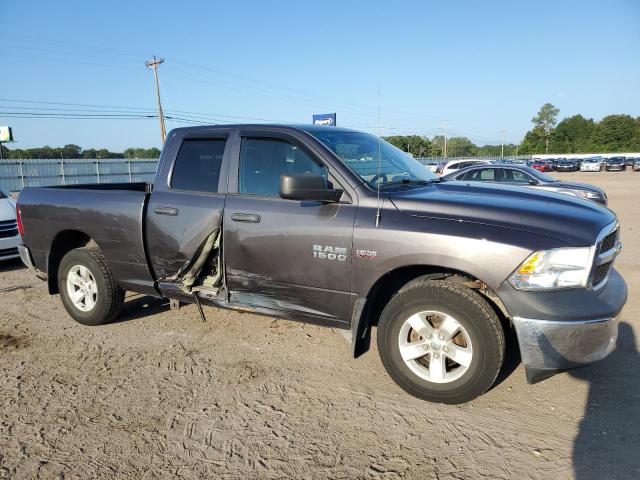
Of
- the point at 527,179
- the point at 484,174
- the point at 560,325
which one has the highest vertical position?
the point at 484,174

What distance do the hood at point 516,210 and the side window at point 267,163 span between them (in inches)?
33.0

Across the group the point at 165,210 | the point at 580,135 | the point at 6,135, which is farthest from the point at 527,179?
the point at 580,135

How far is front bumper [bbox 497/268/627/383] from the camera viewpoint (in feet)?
9.12

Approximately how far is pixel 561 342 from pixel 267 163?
99.4 inches

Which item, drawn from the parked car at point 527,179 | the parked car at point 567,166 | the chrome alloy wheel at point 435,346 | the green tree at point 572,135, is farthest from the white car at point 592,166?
the chrome alloy wheel at point 435,346

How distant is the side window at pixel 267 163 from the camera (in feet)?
12.4

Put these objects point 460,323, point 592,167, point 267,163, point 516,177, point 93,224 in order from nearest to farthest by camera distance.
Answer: point 460,323, point 267,163, point 93,224, point 516,177, point 592,167

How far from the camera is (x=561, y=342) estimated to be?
280 centimetres

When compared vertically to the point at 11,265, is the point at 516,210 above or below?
above

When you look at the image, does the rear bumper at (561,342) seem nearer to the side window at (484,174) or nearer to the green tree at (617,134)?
the side window at (484,174)

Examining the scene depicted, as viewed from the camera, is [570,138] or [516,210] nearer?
[516,210]

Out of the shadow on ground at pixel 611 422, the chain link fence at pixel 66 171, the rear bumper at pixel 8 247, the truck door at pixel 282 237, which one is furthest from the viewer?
the chain link fence at pixel 66 171

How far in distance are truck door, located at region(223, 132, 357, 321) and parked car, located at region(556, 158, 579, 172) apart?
57.9m

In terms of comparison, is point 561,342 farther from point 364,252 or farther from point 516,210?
point 364,252
